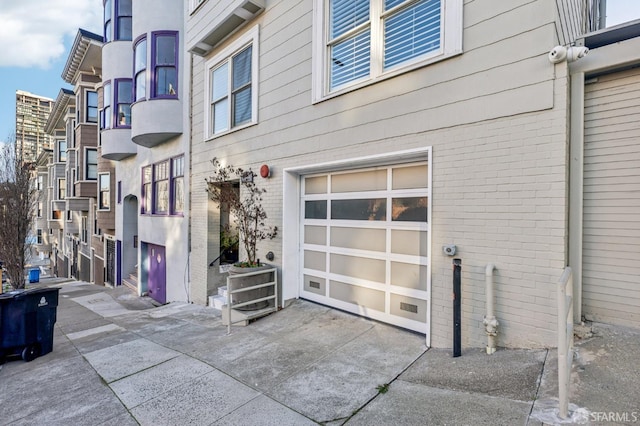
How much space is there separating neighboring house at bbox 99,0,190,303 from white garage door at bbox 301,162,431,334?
4.35 meters

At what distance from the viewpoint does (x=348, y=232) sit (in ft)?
16.7

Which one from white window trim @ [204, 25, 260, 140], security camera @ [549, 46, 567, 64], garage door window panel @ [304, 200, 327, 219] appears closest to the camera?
security camera @ [549, 46, 567, 64]

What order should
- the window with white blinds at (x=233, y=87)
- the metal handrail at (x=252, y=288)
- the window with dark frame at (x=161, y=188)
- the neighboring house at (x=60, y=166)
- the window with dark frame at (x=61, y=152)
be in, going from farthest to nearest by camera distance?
the window with dark frame at (x=61, y=152), the neighboring house at (x=60, y=166), the window with dark frame at (x=161, y=188), the window with white blinds at (x=233, y=87), the metal handrail at (x=252, y=288)

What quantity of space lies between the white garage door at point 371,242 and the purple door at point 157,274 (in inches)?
228

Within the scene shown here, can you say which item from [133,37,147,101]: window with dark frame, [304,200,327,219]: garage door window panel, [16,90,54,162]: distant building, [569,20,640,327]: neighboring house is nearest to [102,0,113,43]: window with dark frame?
[133,37,147,101]: window with dark frame

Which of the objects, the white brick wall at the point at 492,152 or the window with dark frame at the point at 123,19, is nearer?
the white brick wall at the point at 492,152

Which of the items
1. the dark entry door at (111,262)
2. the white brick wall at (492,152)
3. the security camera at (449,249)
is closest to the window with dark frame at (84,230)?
the dark entry door at (111,262)

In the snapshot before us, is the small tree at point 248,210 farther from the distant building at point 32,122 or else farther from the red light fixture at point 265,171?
the distant building at point 32,122

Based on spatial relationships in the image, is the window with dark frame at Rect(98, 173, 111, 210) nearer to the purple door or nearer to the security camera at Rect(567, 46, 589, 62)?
the purple door

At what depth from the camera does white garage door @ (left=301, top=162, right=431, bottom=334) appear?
423cm

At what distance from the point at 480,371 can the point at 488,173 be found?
6.42 feet

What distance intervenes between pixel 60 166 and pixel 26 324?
946 inches

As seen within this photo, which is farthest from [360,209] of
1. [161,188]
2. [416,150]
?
[161,188]

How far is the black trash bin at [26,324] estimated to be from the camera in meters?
4.38
